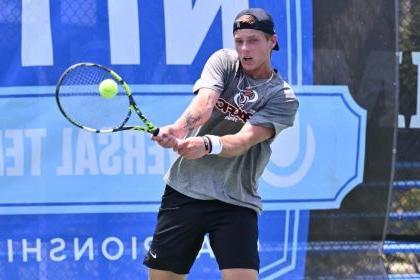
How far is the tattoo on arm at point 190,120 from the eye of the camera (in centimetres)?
304

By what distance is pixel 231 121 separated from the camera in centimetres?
322

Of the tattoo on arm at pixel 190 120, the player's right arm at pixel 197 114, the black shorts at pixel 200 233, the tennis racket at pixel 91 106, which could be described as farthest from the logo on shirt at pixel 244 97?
the tennis racket at pixel 91 106

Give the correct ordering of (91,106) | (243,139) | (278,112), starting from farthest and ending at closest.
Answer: (91,106) < (278,112) < (243,139)

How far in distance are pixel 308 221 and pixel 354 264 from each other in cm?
40

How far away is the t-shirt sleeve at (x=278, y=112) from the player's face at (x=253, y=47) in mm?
165

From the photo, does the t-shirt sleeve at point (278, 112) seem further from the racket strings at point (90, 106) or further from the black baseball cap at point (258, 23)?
the racket strings at point (90, 106)

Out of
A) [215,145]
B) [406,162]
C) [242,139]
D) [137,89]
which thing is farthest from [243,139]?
[406,162]

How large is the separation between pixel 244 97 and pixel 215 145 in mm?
344

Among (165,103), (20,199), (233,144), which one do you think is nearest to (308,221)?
(165,103)

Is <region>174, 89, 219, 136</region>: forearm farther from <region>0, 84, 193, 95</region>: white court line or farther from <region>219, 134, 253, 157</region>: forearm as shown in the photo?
<region>0, 84, 193, 95</region>: white court line

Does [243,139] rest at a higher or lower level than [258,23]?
lower

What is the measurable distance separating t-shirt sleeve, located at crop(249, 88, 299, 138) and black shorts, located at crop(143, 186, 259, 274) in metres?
0.40

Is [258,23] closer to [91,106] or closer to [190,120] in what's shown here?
[190,120]

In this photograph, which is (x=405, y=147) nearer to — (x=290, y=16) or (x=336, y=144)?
(x=336, y=144)
